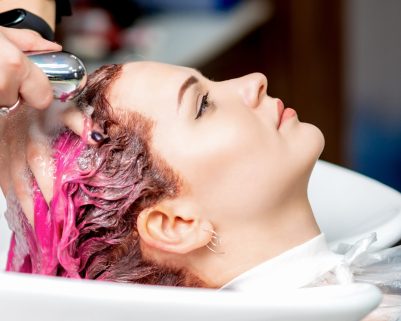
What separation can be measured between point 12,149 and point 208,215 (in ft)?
0.74

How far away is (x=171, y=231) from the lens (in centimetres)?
104

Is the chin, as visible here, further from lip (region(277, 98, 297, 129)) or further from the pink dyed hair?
the pink dyed hair

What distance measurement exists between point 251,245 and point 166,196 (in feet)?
0.36

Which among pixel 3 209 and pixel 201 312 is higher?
pixel 201 312

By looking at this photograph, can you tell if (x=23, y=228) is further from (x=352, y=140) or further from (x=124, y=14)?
(x=352, y=140)

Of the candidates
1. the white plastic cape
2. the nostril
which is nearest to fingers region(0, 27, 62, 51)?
the nostril

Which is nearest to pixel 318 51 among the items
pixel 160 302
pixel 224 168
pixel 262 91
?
pixel 262 91

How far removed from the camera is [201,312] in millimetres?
774

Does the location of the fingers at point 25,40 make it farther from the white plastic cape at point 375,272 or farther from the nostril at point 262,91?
the white plastic cape at point 375,272

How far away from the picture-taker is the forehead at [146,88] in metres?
1.06

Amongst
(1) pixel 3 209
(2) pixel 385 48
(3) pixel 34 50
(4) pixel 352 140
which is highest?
(3) pixel 34 50

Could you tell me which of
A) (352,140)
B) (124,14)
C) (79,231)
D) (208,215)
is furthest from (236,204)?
(352,140)

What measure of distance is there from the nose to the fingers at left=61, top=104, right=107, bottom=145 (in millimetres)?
177

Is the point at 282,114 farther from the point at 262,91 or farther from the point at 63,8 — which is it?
the point at 63,8
